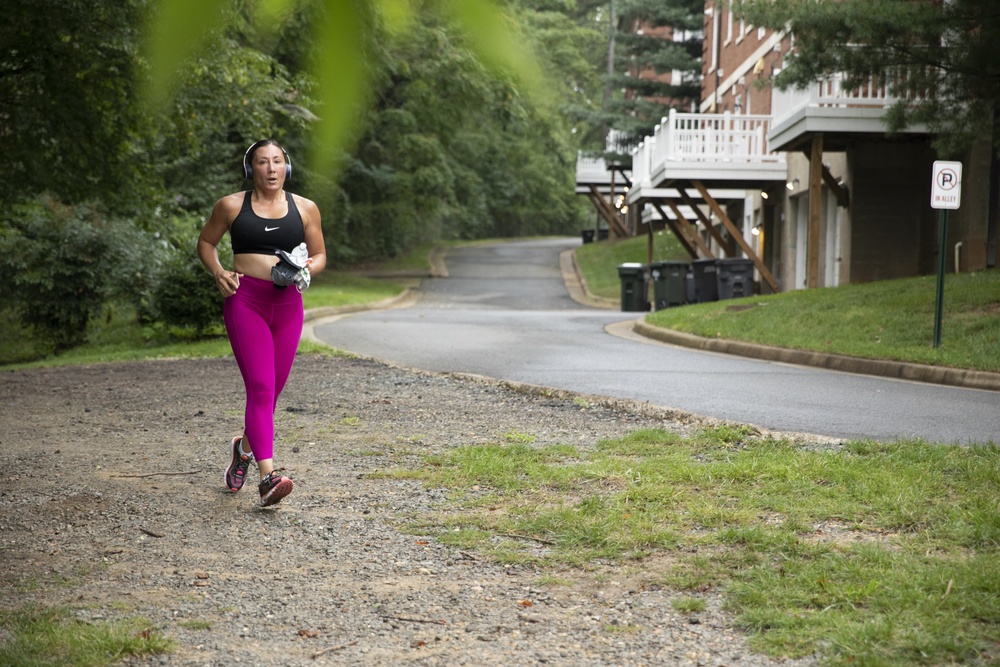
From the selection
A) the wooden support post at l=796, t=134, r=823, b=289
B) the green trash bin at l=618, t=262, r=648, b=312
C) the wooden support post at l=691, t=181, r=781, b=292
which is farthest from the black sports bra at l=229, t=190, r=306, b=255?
the green trash bin at l=618, t=262, r=648, b=312

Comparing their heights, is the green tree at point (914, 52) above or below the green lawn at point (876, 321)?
above

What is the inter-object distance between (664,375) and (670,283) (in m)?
16.0

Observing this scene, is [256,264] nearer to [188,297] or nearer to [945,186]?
[945,186]

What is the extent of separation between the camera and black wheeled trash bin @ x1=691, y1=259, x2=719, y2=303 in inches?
1097

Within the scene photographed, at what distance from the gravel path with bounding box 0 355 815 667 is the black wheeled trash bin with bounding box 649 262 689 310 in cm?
1925

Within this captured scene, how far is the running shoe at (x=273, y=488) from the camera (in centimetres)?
568

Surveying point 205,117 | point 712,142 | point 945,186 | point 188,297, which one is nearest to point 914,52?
point 945,186

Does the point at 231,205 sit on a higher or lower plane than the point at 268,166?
lower

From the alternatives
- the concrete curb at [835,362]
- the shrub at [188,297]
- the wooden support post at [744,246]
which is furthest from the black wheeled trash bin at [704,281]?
the shrub at [188,297]

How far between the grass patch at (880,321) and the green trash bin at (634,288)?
32.4 ft

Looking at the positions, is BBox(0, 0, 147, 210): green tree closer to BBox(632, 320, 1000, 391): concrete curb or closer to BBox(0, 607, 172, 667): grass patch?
BBox(0, 607, 172, 667): grass patch

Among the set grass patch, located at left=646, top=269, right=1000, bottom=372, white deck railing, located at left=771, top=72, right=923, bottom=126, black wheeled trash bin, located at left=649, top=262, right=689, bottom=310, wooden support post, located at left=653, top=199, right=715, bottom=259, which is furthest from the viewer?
wooden support post, located at left=653, top=199, right=715, bottom=259

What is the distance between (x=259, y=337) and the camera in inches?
237

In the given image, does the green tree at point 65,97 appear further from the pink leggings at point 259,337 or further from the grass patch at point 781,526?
the grass patch at point 781,526
